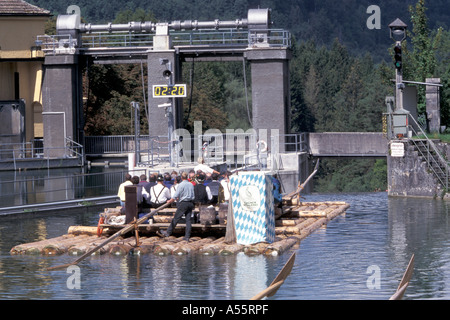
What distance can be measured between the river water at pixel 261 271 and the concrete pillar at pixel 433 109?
14.8 m

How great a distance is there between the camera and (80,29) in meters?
56.1

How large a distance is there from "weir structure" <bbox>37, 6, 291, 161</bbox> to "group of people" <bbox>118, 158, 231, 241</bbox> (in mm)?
24402

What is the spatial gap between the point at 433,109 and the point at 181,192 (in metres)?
21.8

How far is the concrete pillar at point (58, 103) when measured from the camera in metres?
55.5

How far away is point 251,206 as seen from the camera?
2289 centimetres

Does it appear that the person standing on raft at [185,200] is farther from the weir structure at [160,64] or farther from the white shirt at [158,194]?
the weir structure at [160,64]

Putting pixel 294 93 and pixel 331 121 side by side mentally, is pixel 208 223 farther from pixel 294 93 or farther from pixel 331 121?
pixel 331 121

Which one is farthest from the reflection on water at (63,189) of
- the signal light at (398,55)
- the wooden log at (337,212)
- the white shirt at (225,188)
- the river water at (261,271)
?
the signal light at (398,55)

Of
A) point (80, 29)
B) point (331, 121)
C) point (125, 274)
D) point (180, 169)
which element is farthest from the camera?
point (331, 121)

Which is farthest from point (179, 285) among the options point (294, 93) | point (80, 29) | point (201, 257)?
point (294, 93)

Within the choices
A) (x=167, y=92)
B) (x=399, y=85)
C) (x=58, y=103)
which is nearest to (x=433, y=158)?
(x=399, y=85)

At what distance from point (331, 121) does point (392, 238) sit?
112456mm

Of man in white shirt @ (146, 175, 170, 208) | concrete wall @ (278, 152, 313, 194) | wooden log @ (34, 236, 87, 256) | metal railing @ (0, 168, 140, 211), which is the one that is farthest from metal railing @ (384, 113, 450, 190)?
wooden log @ (34, 236, 87, 256)

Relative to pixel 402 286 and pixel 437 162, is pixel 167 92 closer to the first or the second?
pixel 437 162
